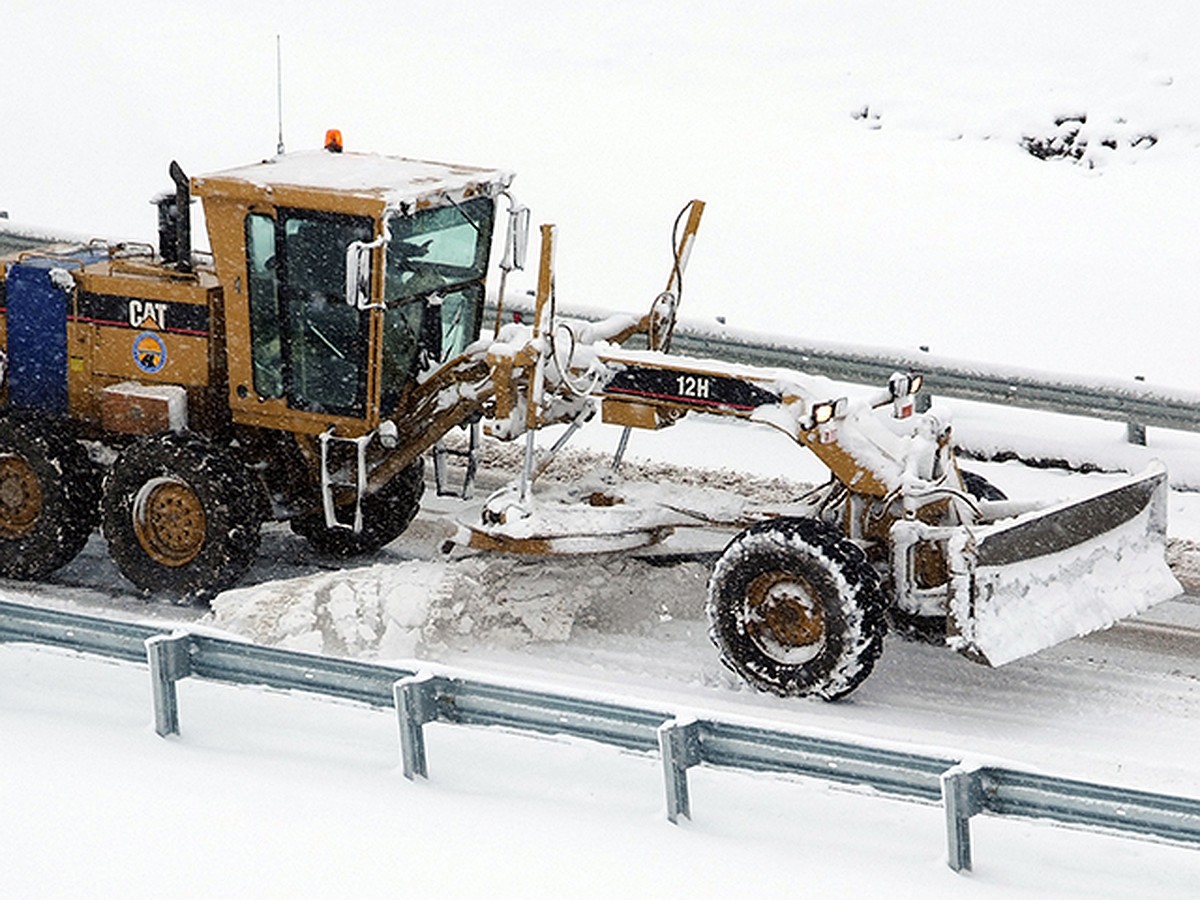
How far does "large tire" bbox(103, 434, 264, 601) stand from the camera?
978cm

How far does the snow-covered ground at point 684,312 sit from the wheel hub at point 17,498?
A: 1.13 feet

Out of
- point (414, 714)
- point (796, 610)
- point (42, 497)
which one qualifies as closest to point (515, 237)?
point (796, 610)

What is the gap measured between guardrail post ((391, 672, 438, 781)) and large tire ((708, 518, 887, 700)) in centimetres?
177

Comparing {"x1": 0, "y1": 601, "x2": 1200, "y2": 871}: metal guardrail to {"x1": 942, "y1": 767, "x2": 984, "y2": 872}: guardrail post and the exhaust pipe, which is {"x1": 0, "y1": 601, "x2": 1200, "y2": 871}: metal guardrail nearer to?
{"x1": 942, "y1": 767, "x2": 984, "y2": 872}: guardrail post

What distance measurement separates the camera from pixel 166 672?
25.6ft

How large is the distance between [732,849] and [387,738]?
1.66 metres

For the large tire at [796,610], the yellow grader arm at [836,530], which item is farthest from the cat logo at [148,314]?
the large tire at [796,610]

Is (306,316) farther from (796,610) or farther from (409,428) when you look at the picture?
(796,610)

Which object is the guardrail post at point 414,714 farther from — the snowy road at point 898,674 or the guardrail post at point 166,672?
the guardrail post at point 166,672

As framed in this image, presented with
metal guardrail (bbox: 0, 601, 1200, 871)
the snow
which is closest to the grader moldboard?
the snow

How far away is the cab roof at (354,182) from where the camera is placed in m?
9.39

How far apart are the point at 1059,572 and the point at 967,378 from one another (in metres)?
4.01

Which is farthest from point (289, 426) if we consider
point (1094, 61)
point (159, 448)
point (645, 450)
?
point (1094, 61)

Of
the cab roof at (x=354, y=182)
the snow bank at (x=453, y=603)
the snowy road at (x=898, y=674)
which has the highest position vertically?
the cab roof at (x=354, y=182)
